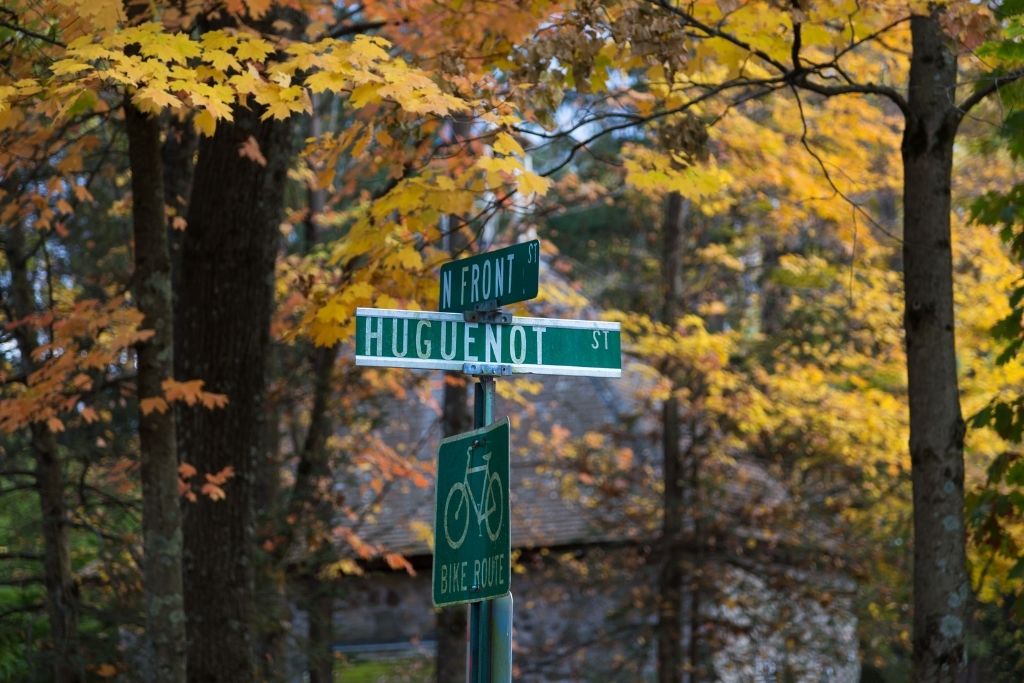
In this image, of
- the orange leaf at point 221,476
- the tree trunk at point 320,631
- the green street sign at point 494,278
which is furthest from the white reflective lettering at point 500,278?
the tree trunk at point 320,631

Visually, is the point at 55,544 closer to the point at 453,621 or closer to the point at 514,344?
the point at 453,621

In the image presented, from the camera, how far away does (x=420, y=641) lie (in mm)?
18078

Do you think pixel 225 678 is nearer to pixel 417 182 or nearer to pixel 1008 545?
pixel 417 182

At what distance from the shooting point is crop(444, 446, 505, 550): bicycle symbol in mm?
3969

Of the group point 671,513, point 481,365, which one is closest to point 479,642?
point 481,365

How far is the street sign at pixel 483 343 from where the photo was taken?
13.7 feet

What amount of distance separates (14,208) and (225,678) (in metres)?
3.27

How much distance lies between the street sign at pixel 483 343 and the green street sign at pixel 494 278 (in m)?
0.09

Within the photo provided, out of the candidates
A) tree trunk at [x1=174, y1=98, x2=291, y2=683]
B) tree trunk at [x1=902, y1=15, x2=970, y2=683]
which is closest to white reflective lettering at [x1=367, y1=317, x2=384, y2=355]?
tree trunk at [x1=902, y1=15, x2=970, y2=683]

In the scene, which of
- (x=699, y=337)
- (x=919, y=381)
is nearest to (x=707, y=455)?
(x=699, y=337)

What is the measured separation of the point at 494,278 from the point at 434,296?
9.21 feet

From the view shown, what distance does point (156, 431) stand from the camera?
23.1 feet

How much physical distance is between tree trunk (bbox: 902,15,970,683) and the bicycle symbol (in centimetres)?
318

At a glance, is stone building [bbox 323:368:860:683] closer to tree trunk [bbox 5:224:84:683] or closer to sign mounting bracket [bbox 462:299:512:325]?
tree trunk [bbox 5:224:84:683]
